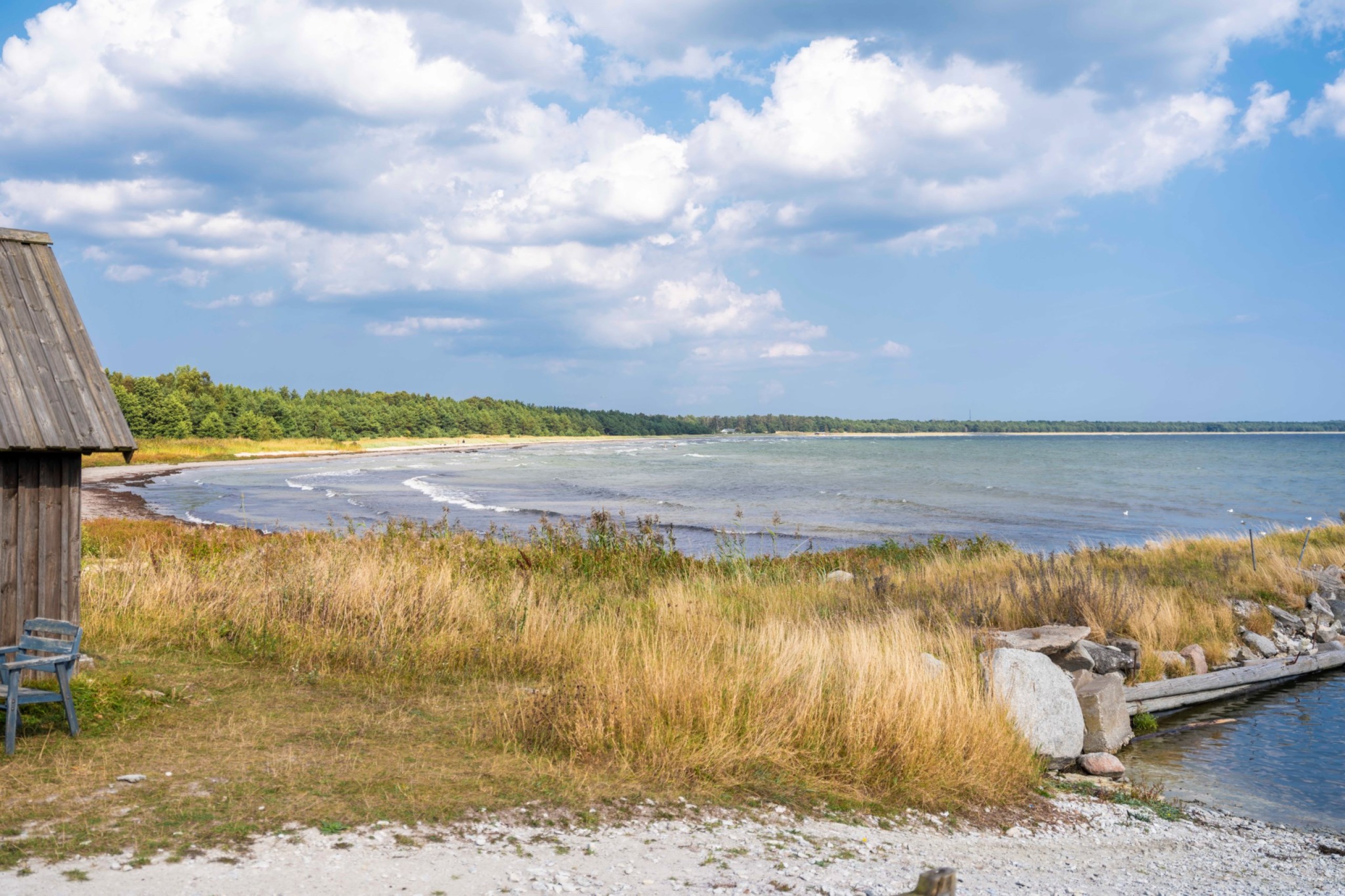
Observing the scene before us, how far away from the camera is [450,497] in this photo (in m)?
44.8

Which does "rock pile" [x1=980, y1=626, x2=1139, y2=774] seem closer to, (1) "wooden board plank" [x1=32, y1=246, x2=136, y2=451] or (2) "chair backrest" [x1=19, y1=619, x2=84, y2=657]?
(2) "chair backrest" [x1=19, y1=619, x2=84, y2=657]

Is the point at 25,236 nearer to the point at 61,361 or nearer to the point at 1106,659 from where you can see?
the point at 61,361

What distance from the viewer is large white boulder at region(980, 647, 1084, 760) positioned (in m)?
8.79

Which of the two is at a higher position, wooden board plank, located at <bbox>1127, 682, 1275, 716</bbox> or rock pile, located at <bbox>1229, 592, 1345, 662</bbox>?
rock pile, located at <bbox>1229, 592, 1345, 662</bbox>

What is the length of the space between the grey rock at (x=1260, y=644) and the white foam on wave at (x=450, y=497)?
27603 mm

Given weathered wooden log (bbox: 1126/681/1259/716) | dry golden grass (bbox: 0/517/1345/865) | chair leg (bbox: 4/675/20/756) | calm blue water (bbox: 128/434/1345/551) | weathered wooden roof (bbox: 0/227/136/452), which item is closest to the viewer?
dry golden grass (bbox: 0/517/1345/865)

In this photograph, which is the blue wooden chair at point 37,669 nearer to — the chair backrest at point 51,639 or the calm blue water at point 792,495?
the chair backrest at point 51,639

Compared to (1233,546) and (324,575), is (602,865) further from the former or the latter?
(1233,546)

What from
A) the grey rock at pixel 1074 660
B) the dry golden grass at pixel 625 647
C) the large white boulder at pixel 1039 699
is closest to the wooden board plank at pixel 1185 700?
the grey rock at pixel 1074 660

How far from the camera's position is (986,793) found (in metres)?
7.23

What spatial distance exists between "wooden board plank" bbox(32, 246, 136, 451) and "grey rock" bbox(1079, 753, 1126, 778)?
931cm

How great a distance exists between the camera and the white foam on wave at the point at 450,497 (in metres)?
39.0

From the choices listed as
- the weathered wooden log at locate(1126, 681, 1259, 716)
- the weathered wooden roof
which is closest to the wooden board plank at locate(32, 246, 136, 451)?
the weathered wooden roof

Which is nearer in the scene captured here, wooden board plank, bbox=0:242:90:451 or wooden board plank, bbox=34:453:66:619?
wooden board plank, bbox=0:242:90:451
